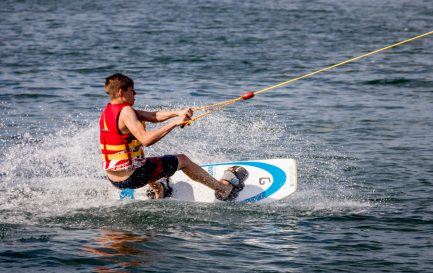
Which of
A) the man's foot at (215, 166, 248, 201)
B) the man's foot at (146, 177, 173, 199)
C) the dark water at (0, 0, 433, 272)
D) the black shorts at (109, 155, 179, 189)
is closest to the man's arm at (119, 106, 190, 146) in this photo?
the black shorts at (109, 155, 179, 189)

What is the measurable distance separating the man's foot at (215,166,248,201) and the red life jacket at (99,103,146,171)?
1.30 metres

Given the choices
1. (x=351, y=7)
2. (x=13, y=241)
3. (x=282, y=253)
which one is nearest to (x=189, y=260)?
(x=282, y=253)

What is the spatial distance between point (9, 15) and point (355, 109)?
21720 mm

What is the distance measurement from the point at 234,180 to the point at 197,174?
31.0 inches

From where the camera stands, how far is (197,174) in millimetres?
9906

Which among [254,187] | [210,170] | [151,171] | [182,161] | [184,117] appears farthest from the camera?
[210,170]

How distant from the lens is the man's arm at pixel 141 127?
8.86 meters

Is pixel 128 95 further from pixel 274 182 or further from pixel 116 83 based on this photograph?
pixel 274 182

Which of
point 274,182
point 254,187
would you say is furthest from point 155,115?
point 274,182

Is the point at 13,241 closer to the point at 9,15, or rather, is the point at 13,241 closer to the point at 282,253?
the point at 282,253

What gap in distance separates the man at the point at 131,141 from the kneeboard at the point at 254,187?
1.57ft

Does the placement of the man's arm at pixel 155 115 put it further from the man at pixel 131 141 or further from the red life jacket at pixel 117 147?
the red life jacket at pixel 117 147

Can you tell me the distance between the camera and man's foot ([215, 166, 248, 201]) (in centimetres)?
1034

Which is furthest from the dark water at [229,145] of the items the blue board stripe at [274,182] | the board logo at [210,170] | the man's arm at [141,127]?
the man's arm at [141,127]
